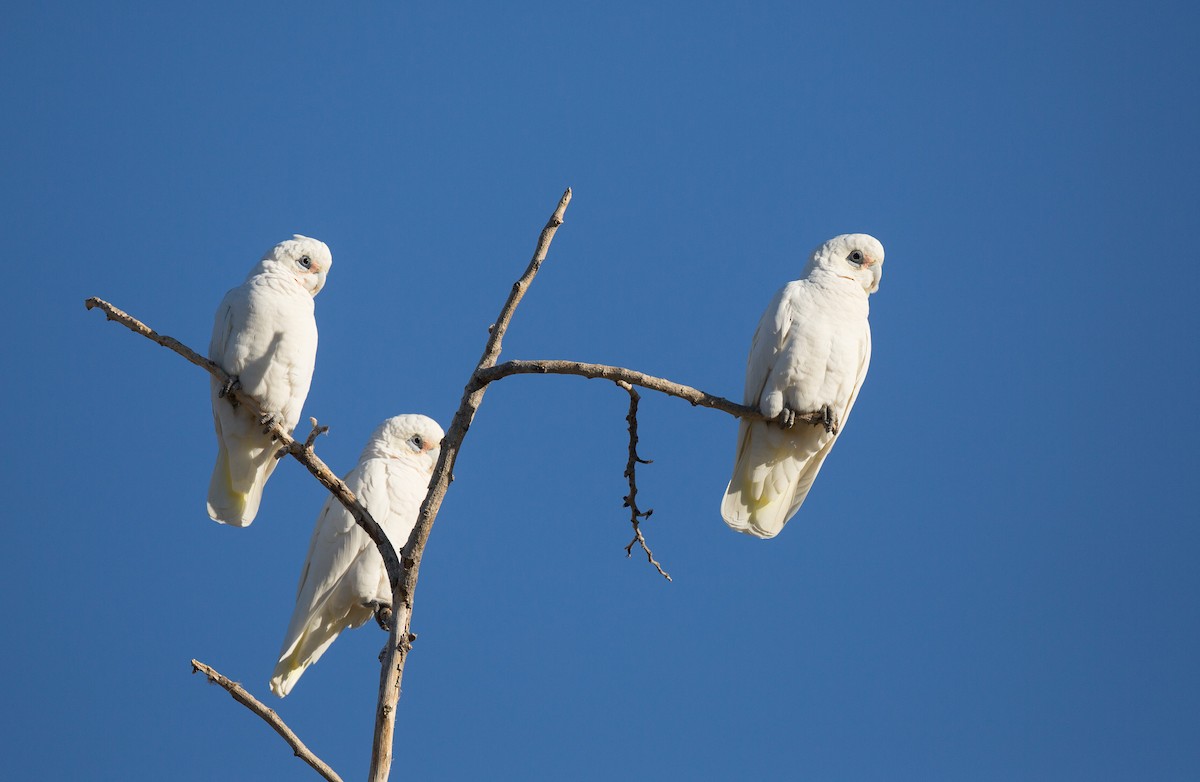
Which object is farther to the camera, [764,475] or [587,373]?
[764,475]

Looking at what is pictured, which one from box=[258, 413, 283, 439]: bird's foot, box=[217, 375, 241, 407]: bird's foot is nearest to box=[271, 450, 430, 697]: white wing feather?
box=[258, 413, 283, 439]: bird's foot

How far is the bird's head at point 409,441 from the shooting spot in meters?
8.71

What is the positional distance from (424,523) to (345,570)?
10.8ft

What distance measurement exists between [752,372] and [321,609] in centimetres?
348

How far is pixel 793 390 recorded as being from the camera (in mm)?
6727

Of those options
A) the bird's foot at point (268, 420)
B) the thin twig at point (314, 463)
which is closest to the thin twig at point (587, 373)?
the thin twig at point (314, 463)

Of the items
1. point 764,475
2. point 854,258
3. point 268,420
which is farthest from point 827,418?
point 268,420

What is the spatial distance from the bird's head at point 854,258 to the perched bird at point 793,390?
17cm

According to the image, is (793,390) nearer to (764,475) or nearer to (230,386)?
(764,475)

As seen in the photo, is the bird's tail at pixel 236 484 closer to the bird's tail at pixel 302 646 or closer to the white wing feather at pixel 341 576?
the white wing feather at pixel 341 576

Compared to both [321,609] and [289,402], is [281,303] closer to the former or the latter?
[289,402]

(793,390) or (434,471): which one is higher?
(793,390)

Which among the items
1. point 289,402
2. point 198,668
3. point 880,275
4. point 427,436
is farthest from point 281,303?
point 880,275

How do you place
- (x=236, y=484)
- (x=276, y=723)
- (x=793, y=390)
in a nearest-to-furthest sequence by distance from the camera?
(x=276, y=723), (x=793, y=390), (x=236, y=484)
